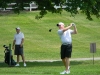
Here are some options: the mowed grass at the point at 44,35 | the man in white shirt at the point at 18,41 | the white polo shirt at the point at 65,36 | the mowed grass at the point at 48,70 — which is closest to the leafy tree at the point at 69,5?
the man in white shirt at the point at 18,41

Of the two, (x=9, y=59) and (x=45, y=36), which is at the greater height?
(x=9, y=59)

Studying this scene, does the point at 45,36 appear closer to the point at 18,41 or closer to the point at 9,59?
the point at 9,59

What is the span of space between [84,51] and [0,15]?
18.2 m

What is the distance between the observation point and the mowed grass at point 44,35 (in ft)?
101

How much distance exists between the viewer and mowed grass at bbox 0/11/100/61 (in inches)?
1213

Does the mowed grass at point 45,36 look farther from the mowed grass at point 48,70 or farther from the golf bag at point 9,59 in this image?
the mowed grass at point 48,70

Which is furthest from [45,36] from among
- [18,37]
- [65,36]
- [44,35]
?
[65,36]

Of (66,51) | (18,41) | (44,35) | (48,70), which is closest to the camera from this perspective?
(66,51)

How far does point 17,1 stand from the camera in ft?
79.3

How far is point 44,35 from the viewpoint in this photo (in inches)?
1550

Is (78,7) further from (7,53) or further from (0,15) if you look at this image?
(0,15)

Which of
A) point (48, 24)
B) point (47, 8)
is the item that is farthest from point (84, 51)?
point (48, 24)

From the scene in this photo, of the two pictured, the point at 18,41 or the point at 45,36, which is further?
the point at 45,36

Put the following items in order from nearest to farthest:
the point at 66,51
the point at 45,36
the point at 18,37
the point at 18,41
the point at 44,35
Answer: the point at 66,51, the point at 18,37, the point at 18,41, the point at 45,36, the point at 44,35
